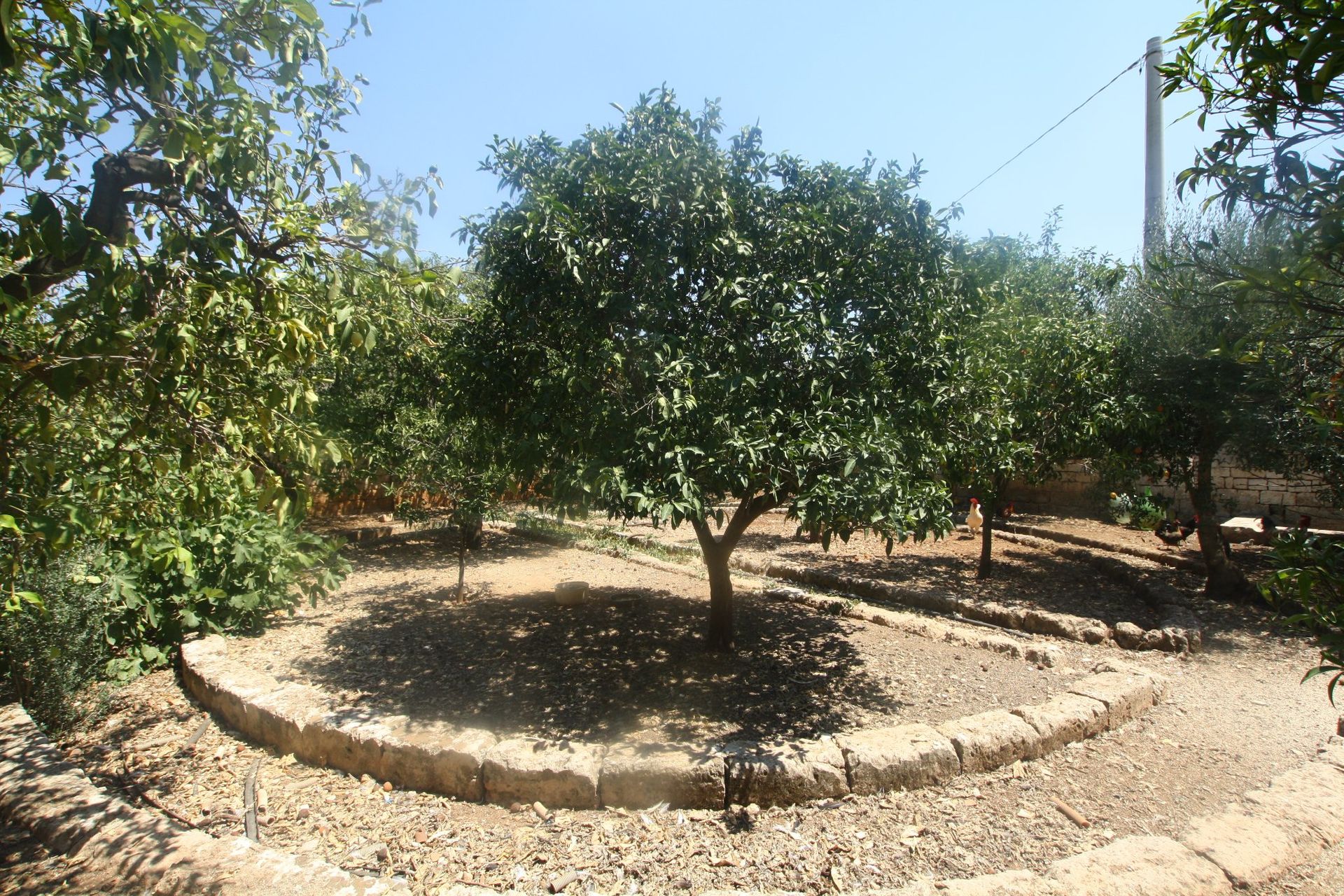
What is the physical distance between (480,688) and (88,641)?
8.94 ft

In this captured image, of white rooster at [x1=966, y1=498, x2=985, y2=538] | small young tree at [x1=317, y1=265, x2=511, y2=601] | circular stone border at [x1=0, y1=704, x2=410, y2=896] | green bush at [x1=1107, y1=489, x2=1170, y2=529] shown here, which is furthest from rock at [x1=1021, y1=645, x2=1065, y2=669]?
green bush at [x1=1107, y1=489, x2=1170, y2=529]

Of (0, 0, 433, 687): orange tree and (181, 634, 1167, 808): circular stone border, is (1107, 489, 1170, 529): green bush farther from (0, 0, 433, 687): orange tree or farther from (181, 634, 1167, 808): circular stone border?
(0, 0, 433, 687): orange tree

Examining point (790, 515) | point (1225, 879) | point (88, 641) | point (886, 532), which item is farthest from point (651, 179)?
point (88, 641)

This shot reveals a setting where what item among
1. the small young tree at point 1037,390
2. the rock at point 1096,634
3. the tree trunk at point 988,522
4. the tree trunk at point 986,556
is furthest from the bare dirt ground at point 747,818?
the tree trunk at point 986,556

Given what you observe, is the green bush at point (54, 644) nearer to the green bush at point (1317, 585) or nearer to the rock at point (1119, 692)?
the green bush at point (1317, 585)

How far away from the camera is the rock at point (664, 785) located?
12.4ft

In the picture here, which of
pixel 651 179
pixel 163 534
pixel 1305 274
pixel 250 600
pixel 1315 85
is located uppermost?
pixel 651 179

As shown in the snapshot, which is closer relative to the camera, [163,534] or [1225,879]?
[1225,879]

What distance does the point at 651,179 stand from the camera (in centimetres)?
466

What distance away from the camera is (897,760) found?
3.95 m

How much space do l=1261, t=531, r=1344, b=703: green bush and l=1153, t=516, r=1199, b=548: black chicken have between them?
1043cm

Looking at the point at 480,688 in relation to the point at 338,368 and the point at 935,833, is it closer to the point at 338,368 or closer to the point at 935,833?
the point at 935,833

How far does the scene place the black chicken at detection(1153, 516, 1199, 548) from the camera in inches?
435

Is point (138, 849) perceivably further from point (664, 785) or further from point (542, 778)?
point (664, 785)
